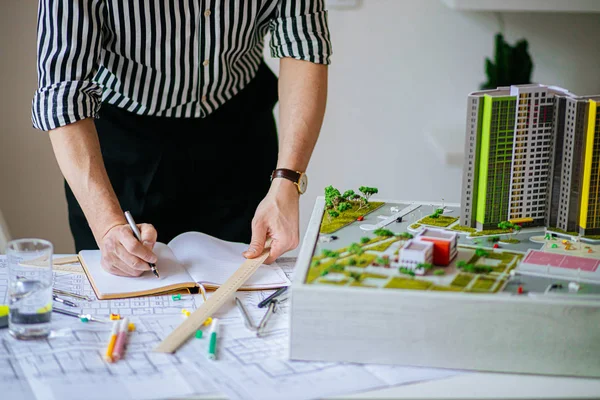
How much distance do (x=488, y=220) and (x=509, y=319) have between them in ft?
0.94

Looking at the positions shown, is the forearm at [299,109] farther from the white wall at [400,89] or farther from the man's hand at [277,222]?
the white wall at [400,89]

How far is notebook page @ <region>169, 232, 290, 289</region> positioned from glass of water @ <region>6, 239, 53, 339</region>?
0.27 m

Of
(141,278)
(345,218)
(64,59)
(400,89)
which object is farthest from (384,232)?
(400,89)

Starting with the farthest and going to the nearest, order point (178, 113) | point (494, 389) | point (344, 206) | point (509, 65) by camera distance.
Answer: point (509, 65), point (178, 113), point (344, 206), point (494, 389)

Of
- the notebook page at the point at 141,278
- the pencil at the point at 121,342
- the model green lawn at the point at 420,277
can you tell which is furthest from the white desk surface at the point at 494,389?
the notebook page at the point at 141,278

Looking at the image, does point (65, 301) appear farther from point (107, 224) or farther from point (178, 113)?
point (178, 113)

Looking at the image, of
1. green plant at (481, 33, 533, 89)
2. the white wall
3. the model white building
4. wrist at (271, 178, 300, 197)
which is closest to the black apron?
wrist at (271, 178, 300, 197)

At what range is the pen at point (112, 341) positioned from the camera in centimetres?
103

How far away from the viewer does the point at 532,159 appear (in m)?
1.24

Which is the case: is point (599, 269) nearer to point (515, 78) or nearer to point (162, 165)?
point (162, 165)

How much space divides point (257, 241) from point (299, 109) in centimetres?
34

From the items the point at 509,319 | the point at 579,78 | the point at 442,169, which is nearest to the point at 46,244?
the point at 509,319

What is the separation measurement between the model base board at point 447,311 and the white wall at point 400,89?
155 centimetres

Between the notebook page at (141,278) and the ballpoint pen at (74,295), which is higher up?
the notebook page at (141,278)
